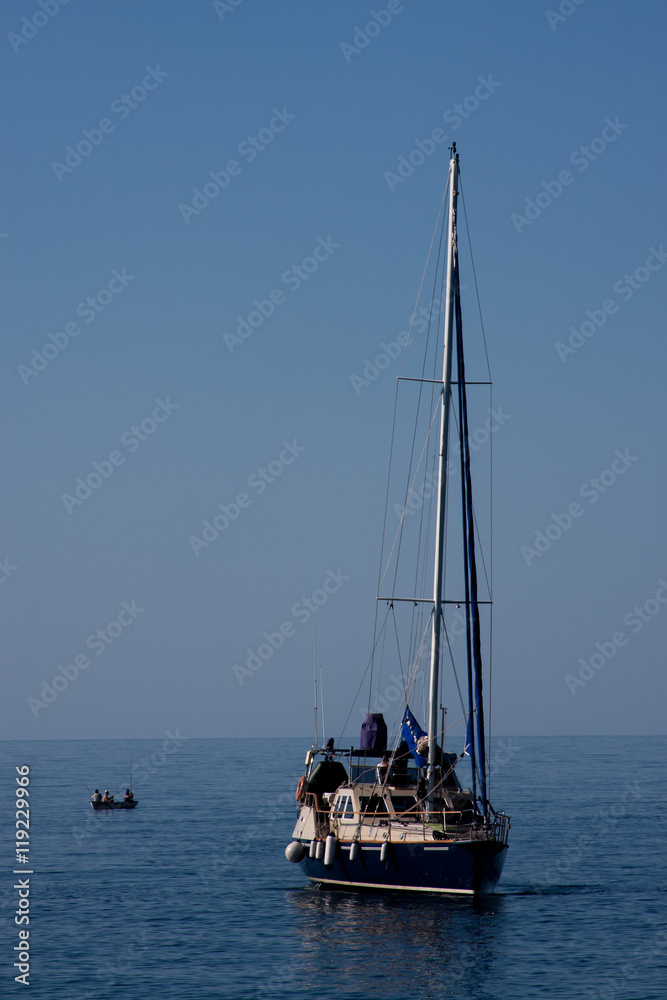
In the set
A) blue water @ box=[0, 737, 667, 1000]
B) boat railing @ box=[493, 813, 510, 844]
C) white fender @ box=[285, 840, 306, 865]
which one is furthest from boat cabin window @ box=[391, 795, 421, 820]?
white fender @ box=[285, 840, 306, 865]

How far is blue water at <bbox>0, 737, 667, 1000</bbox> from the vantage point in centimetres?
3294

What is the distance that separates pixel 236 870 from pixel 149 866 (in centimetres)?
463

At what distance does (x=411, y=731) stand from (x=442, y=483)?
9.07m

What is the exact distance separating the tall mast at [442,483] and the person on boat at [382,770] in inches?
82.9

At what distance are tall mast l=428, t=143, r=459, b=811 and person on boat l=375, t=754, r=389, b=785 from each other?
2106 millimetres

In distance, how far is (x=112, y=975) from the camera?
3381 cm

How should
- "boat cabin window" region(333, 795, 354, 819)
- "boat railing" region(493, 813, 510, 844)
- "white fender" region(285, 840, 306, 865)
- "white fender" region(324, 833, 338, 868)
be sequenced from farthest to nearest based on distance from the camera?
1. "white fender" region(285, 840, 306, 865)
2. "boat cabin window" region(333, 795, 354, 819)
3. "white fender" region(324, 833, 338, 868)
4. "boat railing" region(493, 813, 510, 844)

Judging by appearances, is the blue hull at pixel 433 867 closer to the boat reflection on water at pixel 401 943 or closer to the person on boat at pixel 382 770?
the boat reflection on water at pixel 401 943

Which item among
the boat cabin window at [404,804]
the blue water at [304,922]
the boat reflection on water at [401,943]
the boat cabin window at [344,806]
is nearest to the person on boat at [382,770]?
the boat cabin window at [404,804]

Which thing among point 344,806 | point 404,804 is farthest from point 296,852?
point 404,804

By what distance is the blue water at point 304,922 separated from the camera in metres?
32.9

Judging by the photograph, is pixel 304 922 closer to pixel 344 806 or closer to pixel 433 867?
pixel 344 806

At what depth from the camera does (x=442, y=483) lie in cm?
4241

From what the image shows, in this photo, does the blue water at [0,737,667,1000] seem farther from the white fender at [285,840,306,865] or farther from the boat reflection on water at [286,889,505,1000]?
the white fender at [285,840,306,865]
